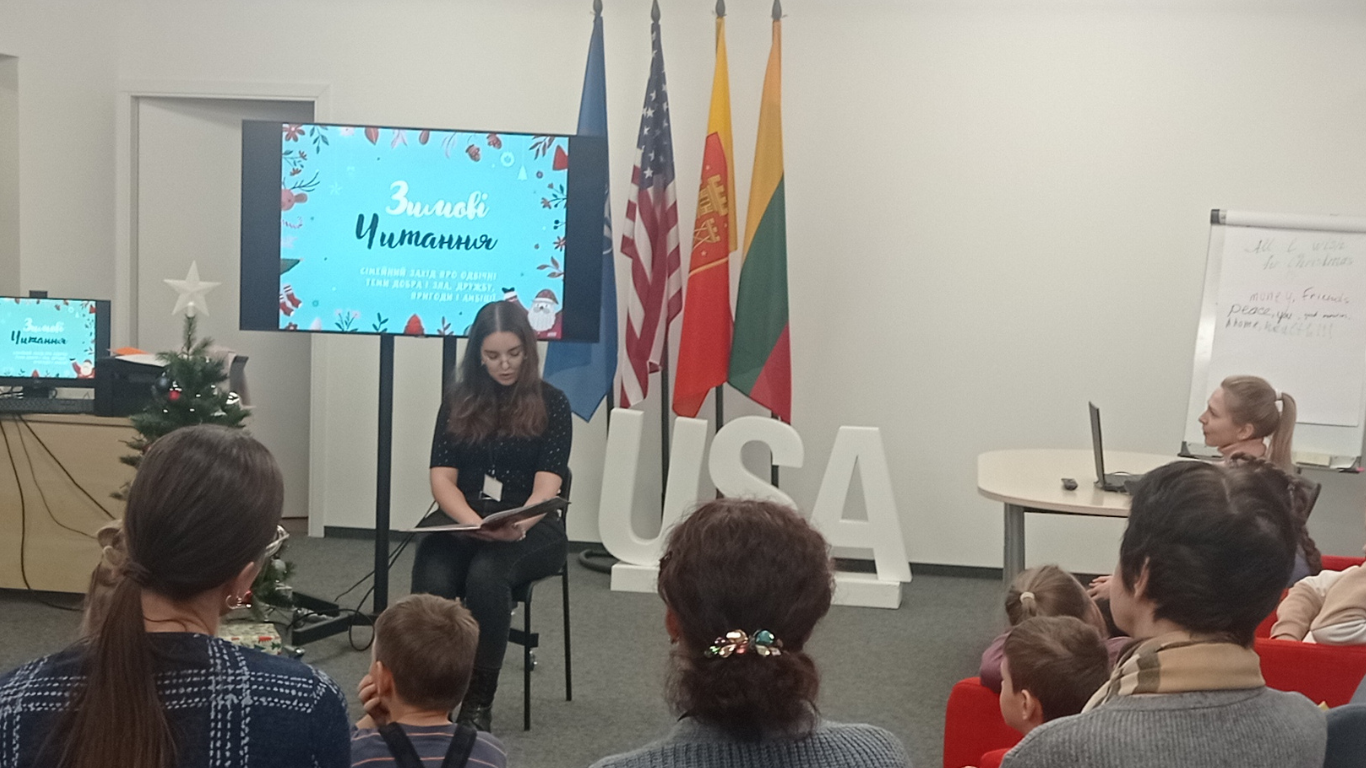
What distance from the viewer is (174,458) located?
122 centimetres

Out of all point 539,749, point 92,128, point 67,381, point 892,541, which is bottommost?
point 539,749

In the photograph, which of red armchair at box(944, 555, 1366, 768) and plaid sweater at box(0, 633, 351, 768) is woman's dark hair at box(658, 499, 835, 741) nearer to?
plaid sweater at box(0, 633, 351, 768)

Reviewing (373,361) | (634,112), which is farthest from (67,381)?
(634,112)

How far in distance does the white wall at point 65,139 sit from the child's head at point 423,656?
3.85m

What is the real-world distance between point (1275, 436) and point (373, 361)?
146 inches

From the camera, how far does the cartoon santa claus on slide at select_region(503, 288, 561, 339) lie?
12.6ft

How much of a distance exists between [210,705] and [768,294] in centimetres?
388

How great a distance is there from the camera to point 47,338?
174 inches

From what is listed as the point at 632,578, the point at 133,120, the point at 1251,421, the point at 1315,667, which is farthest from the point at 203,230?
the point at 1315,667

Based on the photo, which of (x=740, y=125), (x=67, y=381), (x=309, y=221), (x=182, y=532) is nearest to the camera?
(x=182, y=532)

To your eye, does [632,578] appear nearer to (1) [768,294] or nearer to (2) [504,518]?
(1) [768,294]

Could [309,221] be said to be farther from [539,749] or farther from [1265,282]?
[1265,282]

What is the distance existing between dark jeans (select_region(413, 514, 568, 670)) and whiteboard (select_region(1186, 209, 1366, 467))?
9.94 ft

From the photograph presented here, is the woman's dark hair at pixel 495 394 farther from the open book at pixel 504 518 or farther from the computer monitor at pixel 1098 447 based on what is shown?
the computer monitor at pixel 1098 447
